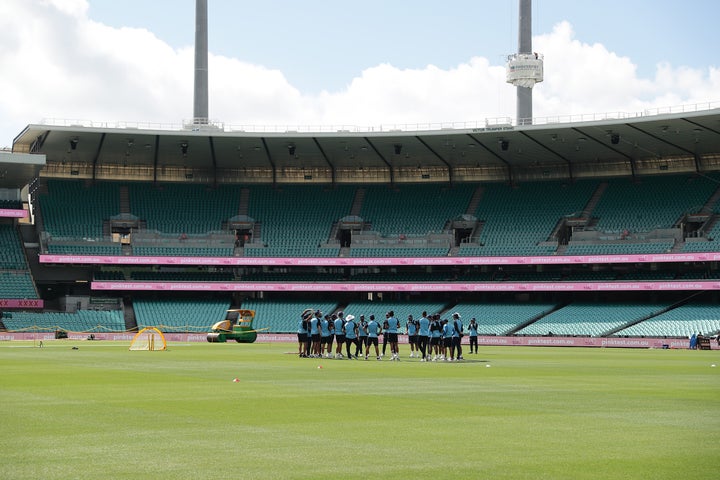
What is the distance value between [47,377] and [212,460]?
53.4ft

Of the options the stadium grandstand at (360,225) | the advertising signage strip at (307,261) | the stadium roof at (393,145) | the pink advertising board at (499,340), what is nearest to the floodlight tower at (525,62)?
the stadium grandstand at (360,225)

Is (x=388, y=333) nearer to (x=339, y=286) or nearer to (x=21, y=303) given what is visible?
(x=339, y=286)

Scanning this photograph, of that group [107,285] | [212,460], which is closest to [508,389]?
[212,460]

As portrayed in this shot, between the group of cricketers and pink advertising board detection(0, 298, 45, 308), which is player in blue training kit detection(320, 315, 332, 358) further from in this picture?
pink advertising board detection(0, 298, 45, 308)

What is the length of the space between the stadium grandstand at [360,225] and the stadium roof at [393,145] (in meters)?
0.32

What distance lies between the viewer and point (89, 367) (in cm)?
3117

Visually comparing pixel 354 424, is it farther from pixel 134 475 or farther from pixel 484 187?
pixel 484 187

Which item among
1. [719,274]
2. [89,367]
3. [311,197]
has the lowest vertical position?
[89,367]

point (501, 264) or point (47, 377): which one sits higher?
point (501, 264)

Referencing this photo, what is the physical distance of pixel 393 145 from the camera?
7775 centimetres

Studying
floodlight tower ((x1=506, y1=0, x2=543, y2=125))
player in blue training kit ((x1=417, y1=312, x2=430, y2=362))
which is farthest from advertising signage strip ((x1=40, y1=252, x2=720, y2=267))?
player in blue training kit ((x1=417, y1=312, x2=430, y2=362))

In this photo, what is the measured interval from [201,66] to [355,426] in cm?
7472

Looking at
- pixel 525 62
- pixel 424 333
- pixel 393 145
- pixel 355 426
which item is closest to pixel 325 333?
pixel 424 333

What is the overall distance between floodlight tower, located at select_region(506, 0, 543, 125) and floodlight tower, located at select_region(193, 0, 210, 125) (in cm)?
2842
